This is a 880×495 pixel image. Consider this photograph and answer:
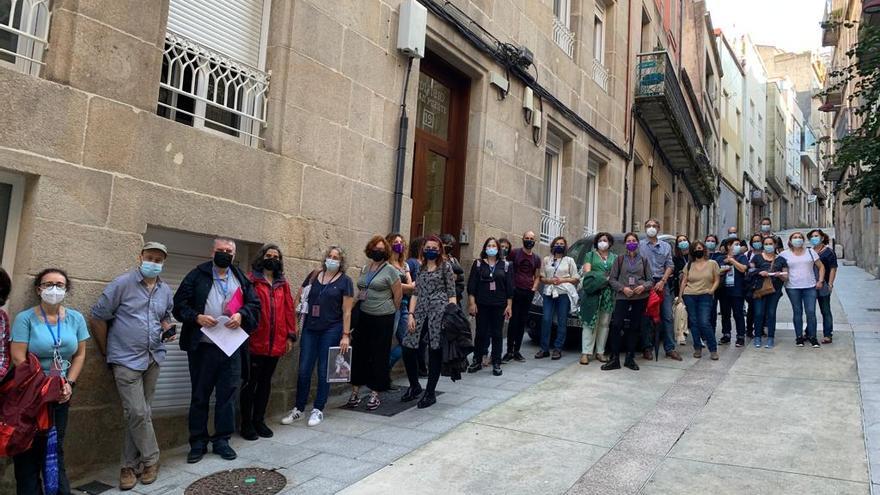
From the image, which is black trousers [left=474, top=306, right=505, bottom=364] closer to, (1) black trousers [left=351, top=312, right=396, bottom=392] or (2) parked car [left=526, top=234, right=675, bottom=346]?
(2) parked car [left=526, top=234, right=675, bottom=346]

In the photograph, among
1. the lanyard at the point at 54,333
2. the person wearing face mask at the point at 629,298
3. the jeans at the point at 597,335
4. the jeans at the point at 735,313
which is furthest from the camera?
the jeans at the point at 735,313

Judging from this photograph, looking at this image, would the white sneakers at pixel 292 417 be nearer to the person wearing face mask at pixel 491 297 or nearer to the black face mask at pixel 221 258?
the black face mask at pixel 221 258

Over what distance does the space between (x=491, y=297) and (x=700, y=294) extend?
2665 millimetres

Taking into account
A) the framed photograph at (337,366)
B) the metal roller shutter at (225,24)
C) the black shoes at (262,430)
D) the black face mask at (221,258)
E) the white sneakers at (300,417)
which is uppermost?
the metal roller shutter at (225,24)

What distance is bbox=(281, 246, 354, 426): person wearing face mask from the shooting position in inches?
215

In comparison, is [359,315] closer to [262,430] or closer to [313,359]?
[313,359]

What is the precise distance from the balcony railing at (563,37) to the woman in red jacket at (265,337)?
7.84 meters

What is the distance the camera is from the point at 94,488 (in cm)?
Answer: 415

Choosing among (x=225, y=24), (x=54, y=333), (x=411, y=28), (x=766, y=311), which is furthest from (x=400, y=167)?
(x=766, y=311)

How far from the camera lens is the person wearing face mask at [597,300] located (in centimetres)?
728

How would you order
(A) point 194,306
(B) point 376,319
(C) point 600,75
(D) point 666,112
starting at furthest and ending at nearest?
(D) point 666,112 → (C) point 600,75 → (B) point 376,319 → (A) point 194,306

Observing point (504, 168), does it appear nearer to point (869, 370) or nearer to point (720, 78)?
point (869, 370)

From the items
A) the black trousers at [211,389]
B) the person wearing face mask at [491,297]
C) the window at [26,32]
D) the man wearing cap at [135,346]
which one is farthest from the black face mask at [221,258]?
the person wearing face mask at [491,297]

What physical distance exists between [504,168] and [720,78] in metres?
22.5
